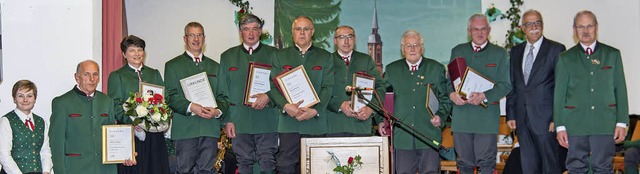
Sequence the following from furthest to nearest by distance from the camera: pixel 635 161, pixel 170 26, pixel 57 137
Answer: pixel 170 26
pixel 635 161
pixel 57 137

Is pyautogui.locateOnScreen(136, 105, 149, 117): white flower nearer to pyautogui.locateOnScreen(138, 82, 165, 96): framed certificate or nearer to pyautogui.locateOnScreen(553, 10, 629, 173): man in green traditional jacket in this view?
pyautogui.locateOnScreen(138, 82, 165, 96): framed certificate

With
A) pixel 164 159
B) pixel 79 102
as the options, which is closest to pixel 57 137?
pixel 79 102

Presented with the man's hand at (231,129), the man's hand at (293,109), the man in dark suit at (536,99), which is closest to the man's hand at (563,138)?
the man in dark suit at (536,99)

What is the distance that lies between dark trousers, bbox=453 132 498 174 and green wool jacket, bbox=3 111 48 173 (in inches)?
144

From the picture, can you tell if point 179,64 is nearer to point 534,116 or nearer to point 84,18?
point 84,18

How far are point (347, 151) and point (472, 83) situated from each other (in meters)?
1.69

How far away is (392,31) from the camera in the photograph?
12062 millimetres

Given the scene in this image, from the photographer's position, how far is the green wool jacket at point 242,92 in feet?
26.9

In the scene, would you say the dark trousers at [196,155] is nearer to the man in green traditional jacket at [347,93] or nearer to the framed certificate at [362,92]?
the man in green traditional jacket at [347,93]

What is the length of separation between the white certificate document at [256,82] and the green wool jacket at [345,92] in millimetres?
619

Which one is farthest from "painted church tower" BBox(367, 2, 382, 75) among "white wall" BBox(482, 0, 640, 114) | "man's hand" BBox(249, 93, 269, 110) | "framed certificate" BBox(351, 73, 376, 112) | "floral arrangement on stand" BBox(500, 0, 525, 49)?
"man's hand" BBox(249, 93, 269, 110)

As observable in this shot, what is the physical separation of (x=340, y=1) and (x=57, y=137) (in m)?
5.49

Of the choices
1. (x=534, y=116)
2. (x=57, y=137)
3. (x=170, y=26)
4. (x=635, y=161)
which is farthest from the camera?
(x=170, y=26)

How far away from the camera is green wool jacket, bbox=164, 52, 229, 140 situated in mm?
8062
